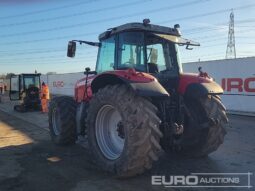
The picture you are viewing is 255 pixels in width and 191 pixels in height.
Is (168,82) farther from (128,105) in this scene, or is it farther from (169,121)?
(128,105)

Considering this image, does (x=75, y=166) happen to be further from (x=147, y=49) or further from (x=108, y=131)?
(x=147, y=49)

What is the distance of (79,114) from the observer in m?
8.45

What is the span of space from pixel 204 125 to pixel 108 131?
5.91 feet

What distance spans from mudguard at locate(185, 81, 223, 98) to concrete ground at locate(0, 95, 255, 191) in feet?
4.35

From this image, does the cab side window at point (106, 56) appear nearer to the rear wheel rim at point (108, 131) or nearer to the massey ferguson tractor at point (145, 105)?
the massey ferguson tractor at point (145, 105)

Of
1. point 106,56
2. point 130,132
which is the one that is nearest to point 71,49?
point 106,56

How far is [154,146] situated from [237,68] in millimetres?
12673

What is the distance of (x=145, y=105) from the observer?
596 centimetres

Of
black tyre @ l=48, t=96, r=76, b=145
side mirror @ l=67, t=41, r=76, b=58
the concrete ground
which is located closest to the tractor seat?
the concrete ground

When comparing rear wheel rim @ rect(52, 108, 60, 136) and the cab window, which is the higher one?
the cab window

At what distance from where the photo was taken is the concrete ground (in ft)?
19.5

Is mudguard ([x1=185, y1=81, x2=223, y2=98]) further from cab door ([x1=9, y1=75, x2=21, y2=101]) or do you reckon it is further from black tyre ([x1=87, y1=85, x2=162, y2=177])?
cab door ([x1=9, y1=75, x2=21, y2=101])

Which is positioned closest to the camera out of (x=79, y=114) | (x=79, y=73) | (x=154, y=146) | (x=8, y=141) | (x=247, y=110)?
(x=154, y=146)

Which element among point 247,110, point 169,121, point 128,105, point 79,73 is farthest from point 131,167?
point 79,73
